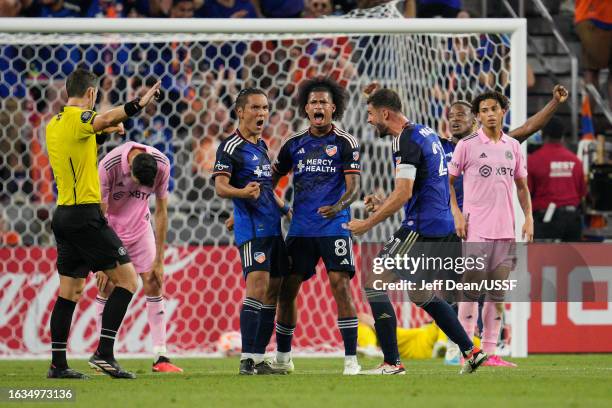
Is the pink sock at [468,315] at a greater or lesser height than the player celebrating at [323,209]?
lesser

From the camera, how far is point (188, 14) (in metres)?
13.7

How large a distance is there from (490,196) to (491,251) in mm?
429

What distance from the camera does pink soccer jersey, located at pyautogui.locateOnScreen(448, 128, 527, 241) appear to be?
9055 millimetres

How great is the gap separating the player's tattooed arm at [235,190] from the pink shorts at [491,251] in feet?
6.59

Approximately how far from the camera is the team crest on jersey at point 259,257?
802 centimetres

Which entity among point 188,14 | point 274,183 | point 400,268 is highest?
point 188,14

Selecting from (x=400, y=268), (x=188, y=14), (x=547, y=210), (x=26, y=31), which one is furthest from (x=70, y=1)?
(x=400, y=268)

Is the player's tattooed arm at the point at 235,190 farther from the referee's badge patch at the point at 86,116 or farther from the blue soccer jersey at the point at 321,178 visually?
the referee's badge patch at the point at 86,116

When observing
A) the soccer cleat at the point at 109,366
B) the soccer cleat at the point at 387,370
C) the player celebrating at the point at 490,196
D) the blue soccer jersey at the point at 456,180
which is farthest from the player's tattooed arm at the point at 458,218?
the soccer cleat at the point at 109,366

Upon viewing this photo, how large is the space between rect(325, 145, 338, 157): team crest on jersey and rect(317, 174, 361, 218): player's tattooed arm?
0.61 feet

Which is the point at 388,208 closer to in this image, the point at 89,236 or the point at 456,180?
the point at 89,236

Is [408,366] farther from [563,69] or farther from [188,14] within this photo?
[563,69]

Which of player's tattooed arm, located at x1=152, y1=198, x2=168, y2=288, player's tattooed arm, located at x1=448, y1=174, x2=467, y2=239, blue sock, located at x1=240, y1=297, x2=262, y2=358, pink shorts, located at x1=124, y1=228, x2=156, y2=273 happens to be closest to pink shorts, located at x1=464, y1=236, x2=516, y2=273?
player's tattooed arm, located at x1=448, y1=174, x2=467, y2=239

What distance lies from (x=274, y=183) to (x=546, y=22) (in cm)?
902
